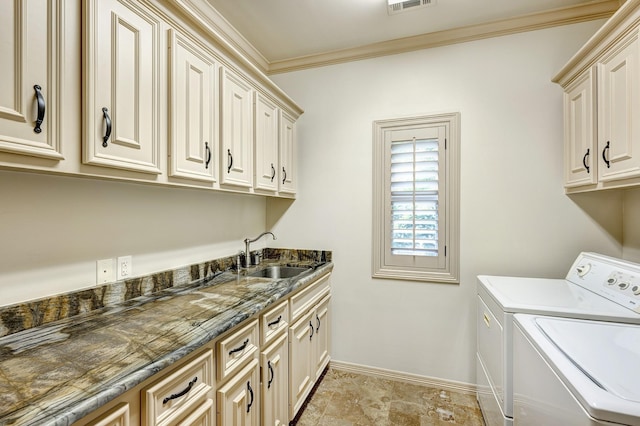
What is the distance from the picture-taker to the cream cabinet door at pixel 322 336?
7.59 feet

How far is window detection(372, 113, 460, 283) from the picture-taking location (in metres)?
2.36

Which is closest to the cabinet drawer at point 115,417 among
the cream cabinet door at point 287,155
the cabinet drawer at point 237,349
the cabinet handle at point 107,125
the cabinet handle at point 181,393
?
the cabinet handle at point 181,393

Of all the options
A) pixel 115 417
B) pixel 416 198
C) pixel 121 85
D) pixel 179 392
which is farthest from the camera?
pixel 416 198

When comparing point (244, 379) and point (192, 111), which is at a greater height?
point (192, 111)

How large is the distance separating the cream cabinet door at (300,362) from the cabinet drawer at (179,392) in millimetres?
779

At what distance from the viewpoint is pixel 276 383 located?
167 cm

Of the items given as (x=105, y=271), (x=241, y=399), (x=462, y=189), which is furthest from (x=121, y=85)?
(x=462, y=189)

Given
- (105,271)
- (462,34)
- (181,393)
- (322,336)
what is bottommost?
(322,336)

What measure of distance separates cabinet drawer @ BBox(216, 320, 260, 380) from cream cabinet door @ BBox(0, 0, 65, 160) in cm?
90

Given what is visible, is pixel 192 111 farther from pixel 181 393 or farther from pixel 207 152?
pixel 181 393

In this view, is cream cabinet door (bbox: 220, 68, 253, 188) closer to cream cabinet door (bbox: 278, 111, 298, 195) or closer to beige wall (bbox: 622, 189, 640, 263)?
cream cabinet door (bbox: 278, 111, 298, 195)

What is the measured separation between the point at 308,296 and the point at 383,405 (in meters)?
0.96

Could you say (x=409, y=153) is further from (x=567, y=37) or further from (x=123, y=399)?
(x=123, y=399)

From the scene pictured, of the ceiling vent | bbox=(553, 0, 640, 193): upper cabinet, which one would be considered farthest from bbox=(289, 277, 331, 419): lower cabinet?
the ceiling vent
